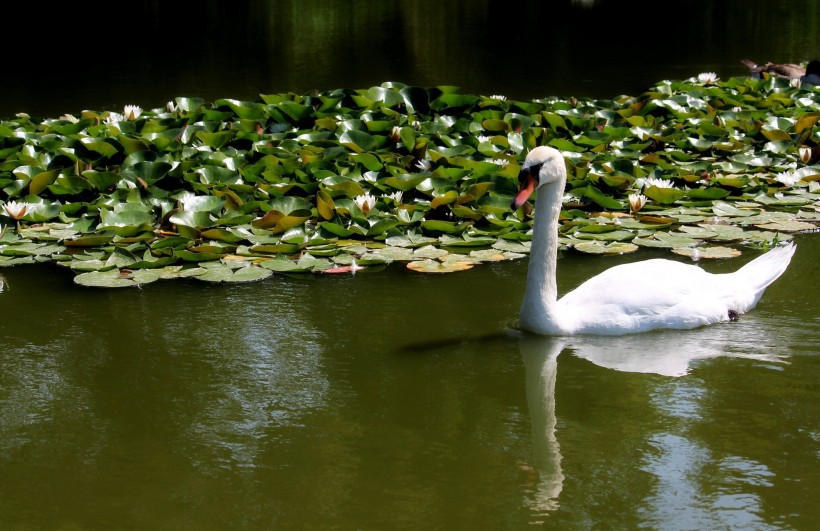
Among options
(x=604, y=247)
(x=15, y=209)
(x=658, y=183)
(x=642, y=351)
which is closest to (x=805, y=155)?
(x=658, y=183)

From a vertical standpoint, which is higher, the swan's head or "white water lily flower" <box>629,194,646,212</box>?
the swan's head

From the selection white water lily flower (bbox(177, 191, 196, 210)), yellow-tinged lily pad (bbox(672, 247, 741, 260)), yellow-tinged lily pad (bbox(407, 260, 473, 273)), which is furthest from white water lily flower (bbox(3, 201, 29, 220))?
yellow-tinged lily pad (bbox(672, 247, 741, 260))

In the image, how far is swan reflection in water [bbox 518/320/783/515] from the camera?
4.80 m

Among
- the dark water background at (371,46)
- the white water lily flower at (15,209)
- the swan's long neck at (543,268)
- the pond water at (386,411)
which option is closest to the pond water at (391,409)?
the pond water at (386,411)

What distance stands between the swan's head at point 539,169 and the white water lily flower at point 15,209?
11.1ft

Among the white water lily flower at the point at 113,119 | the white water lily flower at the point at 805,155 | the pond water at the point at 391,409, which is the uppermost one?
the white water lily flower at the point at 113,119

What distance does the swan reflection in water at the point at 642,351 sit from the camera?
15.7 feet

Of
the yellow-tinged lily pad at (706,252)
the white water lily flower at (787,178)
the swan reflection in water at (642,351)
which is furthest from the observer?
the white water lily flower at (787,178)

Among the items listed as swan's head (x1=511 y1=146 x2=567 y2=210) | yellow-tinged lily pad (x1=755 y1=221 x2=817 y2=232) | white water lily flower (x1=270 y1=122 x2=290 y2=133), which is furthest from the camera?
white water lily flower (x1=270 y1=122 x2=290 y2=133)

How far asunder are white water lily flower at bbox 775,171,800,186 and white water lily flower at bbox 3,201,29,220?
508 centimetres

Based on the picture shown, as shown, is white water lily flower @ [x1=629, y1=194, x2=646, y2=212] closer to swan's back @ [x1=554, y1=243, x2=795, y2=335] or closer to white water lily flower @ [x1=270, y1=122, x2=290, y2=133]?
swan's back @ [x1=554, y1=243, x2=795, y2=335]

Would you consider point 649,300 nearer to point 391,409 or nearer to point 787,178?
point 391,409

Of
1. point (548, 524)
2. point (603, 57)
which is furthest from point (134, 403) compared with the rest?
point (603, 57)

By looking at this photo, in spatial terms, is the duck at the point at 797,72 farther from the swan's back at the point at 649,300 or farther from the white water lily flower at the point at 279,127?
the swan's back at the point at 649,300
